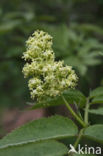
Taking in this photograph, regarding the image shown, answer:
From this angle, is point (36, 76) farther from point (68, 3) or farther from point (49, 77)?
point (68, 3)

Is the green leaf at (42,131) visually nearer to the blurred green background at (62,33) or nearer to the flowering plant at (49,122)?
the flowering plant at (49,122)

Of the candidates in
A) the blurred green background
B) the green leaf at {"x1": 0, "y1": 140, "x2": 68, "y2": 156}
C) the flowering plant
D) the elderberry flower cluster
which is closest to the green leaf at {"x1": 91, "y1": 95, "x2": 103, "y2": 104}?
the flowering plant

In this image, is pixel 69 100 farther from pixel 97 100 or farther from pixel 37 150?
pixel 37 150

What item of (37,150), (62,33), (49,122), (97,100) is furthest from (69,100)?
(62,33)

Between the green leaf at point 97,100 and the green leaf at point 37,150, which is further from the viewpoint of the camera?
the green leaf at point 97,100

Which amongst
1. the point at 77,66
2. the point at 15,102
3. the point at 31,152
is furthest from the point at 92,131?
the point at 15,102

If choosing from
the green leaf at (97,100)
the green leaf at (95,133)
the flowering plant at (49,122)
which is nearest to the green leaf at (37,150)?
the flowering plant at (49,122)

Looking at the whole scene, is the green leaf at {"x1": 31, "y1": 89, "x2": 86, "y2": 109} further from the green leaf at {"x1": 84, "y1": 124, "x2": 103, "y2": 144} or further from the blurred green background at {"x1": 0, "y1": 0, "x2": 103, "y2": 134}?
the blurred green background at {"x1": 0, "y1": 0, "x2": 103, "y2": 134}
